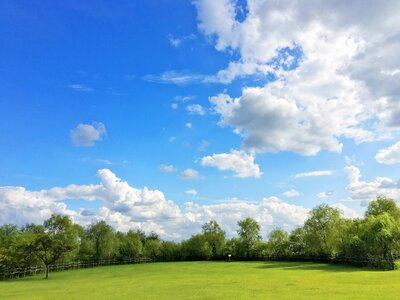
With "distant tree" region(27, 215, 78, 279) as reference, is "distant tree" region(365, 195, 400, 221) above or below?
above

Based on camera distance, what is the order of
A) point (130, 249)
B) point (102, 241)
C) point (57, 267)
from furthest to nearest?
1. point (130, 249)
2. point (102, 241)
3. point (57, 267)

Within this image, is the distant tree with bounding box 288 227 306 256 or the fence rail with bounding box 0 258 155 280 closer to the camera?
the fence rail with bounding box 0 258 155 280

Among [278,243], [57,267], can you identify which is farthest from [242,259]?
[57,267]

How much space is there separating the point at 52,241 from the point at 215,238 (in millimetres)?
64222

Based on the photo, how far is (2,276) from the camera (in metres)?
82.2

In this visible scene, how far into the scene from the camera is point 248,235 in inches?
4936

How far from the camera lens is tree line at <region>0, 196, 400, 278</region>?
7344cm

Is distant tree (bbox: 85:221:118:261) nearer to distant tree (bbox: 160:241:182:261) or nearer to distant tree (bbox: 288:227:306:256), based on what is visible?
distant tree (bbox: 160:241:182:261)

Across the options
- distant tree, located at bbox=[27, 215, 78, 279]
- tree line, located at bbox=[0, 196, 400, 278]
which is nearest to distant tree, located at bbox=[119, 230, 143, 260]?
tree line, located at bbox=[0, 196, 400, 278]

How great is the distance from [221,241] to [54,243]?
64154mm

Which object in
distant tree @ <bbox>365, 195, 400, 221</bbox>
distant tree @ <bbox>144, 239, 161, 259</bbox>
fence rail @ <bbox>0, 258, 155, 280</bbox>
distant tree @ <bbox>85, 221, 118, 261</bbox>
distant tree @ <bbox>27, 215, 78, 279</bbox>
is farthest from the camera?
distant tree @ <bbox>144, 239, 161, 259</bbox>

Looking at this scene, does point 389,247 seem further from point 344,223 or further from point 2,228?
point 2,228

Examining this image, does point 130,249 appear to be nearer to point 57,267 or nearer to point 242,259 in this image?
point 57,267

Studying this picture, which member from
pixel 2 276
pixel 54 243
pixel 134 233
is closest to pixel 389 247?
pixel 54 243
